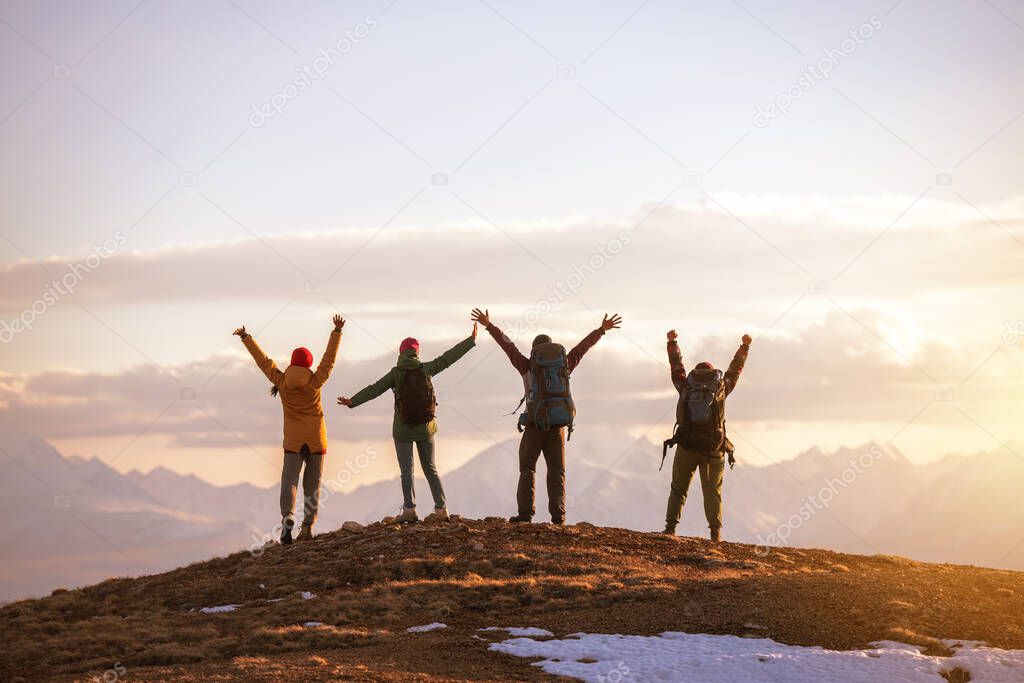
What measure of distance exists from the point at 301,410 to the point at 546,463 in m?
5.45

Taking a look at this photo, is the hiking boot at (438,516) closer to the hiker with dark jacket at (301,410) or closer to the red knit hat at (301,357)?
the hiker with dark jacket at (301,410)

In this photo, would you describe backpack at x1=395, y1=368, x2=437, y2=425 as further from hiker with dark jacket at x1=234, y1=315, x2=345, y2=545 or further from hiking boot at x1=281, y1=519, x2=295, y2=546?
hiking boot at x1=281, y1=519, x2=295, y2=546

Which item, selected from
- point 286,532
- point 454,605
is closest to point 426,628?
point 454,605

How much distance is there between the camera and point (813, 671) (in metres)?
15.3

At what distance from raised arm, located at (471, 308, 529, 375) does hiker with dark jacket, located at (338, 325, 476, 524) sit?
320 millimetres

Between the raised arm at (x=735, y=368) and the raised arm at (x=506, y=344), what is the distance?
4705 millimetres

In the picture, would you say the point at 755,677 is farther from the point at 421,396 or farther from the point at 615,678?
the point at 421,396

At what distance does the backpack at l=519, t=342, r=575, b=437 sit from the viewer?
77.7 feet

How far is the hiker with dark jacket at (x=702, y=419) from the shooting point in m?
24.9

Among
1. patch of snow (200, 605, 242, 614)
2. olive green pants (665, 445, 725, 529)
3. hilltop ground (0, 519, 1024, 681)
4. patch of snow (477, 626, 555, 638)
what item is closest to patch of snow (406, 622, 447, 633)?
hilltop ground (0, 519, 1024, 681)

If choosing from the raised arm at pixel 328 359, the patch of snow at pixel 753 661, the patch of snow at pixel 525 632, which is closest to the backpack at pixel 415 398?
the raised arm at pixel 328 359

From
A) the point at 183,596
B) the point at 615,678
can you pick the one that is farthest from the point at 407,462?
the point at 615,678

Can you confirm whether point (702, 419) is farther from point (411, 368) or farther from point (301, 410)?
point (301, 410)

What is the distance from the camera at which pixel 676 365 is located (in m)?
25.3
